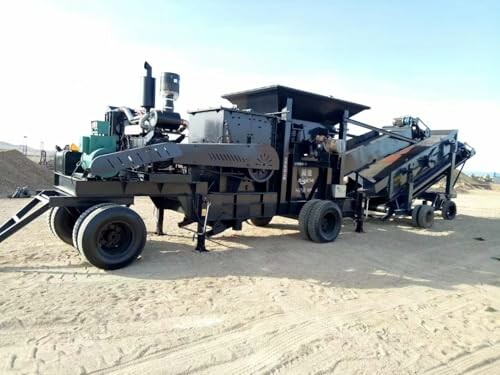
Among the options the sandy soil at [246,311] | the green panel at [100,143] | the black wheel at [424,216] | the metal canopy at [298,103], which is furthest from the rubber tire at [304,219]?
the black wheel at [424,216]

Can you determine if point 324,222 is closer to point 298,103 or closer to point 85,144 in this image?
point 298,103

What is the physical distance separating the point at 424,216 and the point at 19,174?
48.2 feet

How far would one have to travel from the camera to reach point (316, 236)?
732cm

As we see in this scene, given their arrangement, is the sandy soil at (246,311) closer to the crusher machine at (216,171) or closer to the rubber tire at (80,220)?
the rubber tire at (80,220)

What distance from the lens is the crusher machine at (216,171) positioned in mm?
5254

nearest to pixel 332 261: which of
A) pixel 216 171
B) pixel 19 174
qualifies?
pixel 216 171

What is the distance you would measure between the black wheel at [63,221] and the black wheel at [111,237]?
1.15 meters

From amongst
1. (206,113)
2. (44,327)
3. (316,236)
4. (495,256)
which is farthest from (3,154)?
(495,256)

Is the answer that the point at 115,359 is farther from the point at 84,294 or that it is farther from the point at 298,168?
the point at 298,168

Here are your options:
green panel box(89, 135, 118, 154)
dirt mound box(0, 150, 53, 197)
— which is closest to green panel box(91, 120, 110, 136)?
green panel box(89, 135, 118, 154)

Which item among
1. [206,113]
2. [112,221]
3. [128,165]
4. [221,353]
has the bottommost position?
[221,353]

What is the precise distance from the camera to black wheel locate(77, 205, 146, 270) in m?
4.90

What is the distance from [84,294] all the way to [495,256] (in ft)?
21.9

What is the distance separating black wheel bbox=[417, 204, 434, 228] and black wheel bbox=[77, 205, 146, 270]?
283 inches
